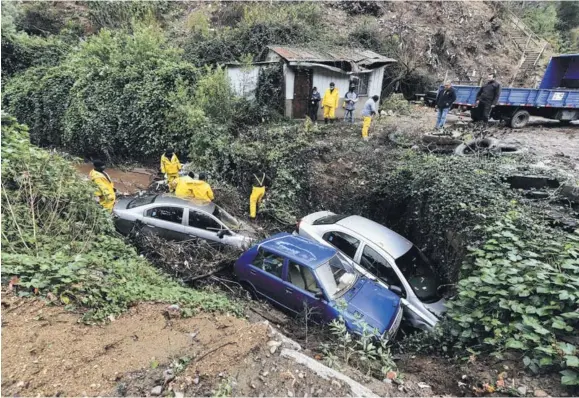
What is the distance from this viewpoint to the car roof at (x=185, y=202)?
730 cm

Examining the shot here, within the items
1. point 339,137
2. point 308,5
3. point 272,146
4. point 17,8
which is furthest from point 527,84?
point 17,8

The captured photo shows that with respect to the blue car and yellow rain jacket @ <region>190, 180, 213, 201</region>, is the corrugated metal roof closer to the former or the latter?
yellow rain jacket @ <region>190, 180, 213, 201</region>

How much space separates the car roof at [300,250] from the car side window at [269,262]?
109 millimetres

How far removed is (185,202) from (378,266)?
4.41m

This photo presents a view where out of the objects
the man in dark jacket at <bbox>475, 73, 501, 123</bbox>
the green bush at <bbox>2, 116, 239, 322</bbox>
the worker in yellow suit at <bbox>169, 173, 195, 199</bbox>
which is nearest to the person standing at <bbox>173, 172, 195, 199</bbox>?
the worker in yellow suit at <bbox>169, 173, 195, 199</bbox>

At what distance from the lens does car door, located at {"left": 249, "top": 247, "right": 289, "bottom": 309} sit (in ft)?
19.5

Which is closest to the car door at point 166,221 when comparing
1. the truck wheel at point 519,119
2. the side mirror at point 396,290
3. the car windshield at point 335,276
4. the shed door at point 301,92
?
the car windshield at point 335,276

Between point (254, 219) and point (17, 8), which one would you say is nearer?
point (254, 219)

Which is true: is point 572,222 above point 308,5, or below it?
below

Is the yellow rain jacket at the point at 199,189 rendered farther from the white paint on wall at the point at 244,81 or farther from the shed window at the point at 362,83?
the shed window at the point at 362,83

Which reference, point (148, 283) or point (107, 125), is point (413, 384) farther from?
point (107, 125)

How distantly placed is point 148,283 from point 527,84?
23173 mm

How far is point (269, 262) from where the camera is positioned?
6094mm

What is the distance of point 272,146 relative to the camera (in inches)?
394
